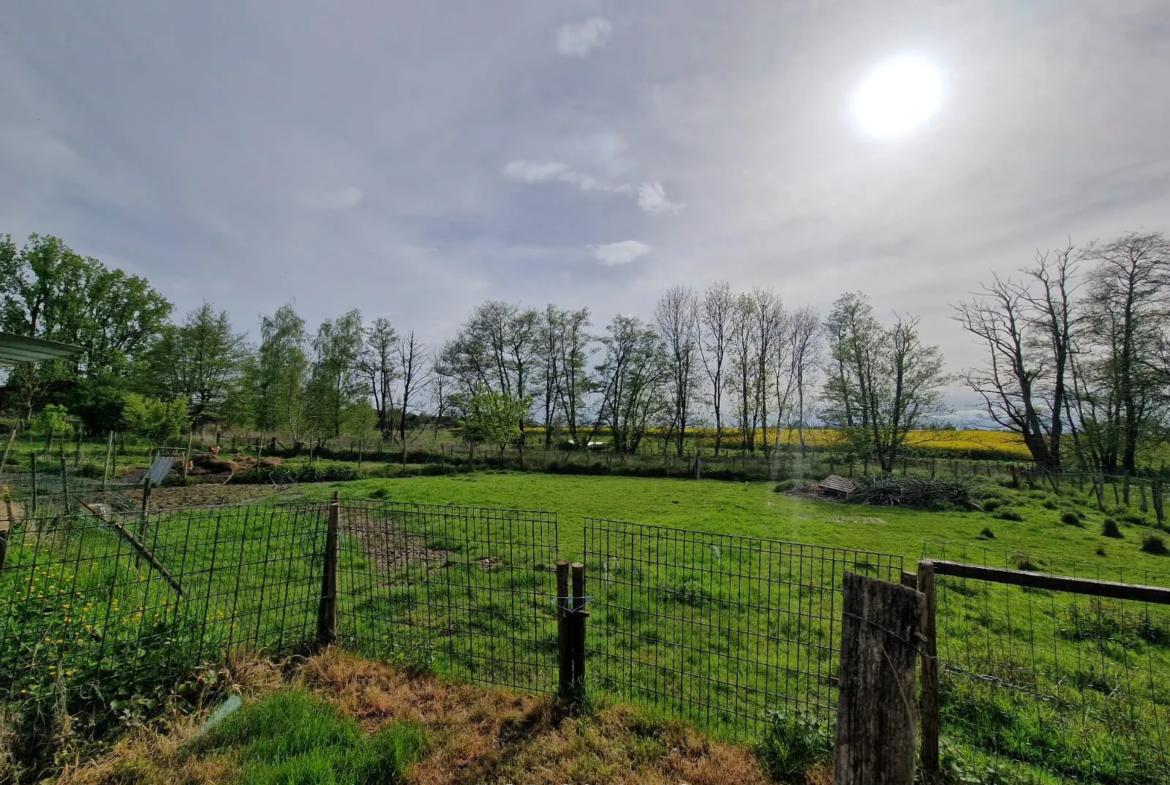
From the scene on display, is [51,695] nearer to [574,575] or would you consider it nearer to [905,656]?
[574,575]

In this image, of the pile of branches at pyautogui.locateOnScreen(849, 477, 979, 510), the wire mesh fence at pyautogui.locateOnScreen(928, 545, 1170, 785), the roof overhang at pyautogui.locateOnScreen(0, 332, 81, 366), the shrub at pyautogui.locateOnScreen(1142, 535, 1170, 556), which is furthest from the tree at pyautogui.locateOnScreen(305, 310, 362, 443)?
the shrub at pyautogui.locateOnScreen(1142, 535, 1170, 556)

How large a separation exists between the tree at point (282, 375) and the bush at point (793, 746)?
3421 centimetres

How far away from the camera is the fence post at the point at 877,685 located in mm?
1604

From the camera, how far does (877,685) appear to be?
1.66 metres

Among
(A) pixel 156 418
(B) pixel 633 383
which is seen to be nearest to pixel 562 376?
(B) pixel 633 383

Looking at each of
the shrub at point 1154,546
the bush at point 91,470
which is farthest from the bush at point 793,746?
the bush at point 91,470

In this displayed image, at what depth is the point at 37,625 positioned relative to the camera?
3172 millimetres

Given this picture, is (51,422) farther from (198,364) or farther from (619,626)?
(198,364)

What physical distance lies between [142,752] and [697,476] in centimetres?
2463

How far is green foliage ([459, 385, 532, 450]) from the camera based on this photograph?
27531mm

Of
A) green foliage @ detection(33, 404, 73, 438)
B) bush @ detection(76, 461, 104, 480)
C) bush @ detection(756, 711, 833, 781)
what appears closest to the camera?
bush @ detection(756, 711, 833, 781)

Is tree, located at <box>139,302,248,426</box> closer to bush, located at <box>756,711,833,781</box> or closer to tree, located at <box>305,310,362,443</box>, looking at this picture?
tree, located at <box>305,310,362,443</box>

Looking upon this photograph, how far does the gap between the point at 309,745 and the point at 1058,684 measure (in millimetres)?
5563

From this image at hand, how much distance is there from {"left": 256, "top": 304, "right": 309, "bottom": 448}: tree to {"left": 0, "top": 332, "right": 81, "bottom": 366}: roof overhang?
2889cm
